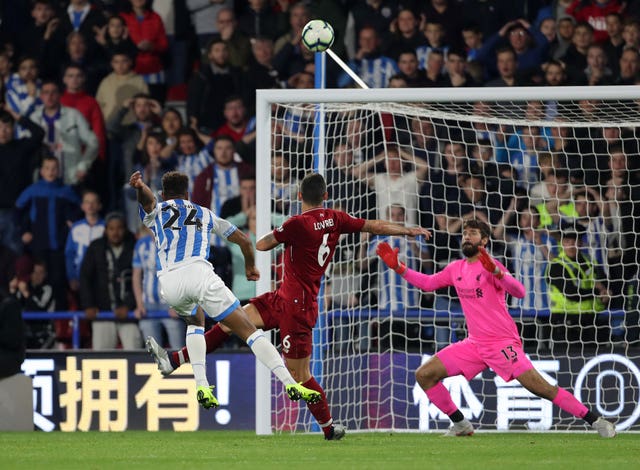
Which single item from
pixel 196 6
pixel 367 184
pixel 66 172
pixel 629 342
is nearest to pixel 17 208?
pixel 66 172

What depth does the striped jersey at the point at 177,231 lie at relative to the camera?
9.40m

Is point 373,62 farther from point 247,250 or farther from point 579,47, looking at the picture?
point 247,250

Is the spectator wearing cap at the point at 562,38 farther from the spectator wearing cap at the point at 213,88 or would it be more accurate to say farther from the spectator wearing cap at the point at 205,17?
the spectator wearing cap at the point at 205,17

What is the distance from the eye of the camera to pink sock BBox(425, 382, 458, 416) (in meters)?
10.3

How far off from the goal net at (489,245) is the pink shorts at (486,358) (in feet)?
4.55

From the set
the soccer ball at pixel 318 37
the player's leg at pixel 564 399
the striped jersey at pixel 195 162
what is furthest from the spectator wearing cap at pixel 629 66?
the player's leg at pixel 564 399

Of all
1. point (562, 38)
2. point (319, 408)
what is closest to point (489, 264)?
point (319, 408)

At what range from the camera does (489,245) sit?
12477 mm

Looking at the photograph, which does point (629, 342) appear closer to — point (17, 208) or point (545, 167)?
point (545, 167)

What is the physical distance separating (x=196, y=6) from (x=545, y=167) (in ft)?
18.3

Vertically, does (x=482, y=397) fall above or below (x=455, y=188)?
below

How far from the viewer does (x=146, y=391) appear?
12203 millimetres

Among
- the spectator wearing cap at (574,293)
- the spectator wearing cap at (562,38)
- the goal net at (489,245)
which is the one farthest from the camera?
the spectator wearing cap at (562,38)

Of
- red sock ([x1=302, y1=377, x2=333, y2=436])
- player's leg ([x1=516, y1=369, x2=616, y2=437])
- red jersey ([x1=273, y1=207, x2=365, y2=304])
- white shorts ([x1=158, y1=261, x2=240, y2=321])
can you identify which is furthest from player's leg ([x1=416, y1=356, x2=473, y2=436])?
white shorts ([x1=158, y1=261, x2=240, y2=321])
